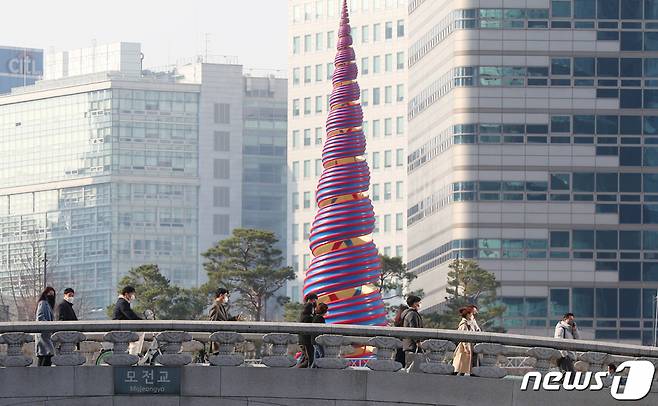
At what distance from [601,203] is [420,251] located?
2023 cm

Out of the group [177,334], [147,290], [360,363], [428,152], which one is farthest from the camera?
[428,152]

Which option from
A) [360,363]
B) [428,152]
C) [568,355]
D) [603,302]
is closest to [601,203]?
[603,302]

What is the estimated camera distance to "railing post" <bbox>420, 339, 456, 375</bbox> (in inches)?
2345

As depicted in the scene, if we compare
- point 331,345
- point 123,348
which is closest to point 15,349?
point 123,348

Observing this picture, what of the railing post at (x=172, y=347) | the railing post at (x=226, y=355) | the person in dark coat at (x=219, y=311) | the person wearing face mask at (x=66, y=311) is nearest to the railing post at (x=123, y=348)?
the railing post at (x=172, y=347)

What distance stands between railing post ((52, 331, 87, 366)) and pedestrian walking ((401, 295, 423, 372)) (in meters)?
7.85

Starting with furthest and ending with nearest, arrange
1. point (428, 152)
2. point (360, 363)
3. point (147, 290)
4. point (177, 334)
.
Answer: point (428, 152), point (147, 290), point (360, 363), point (177, 334)

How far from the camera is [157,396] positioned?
196 ft

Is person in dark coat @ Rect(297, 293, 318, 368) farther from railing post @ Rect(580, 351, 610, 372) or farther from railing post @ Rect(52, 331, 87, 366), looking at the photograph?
railing post @ Rect(580, 351, 610, 372)

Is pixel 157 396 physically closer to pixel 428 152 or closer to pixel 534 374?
pixel 534 374

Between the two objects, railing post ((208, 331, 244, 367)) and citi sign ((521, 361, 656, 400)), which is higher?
railing post ((208, 331, 244, 367))

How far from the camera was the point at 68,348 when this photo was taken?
197 feet

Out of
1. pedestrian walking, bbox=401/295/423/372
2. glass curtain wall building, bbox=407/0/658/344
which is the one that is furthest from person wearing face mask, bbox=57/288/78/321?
glass curtain wall building, bbox=407/0/658/344

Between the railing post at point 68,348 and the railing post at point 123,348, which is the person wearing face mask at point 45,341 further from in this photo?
the railing post at point 123,348
